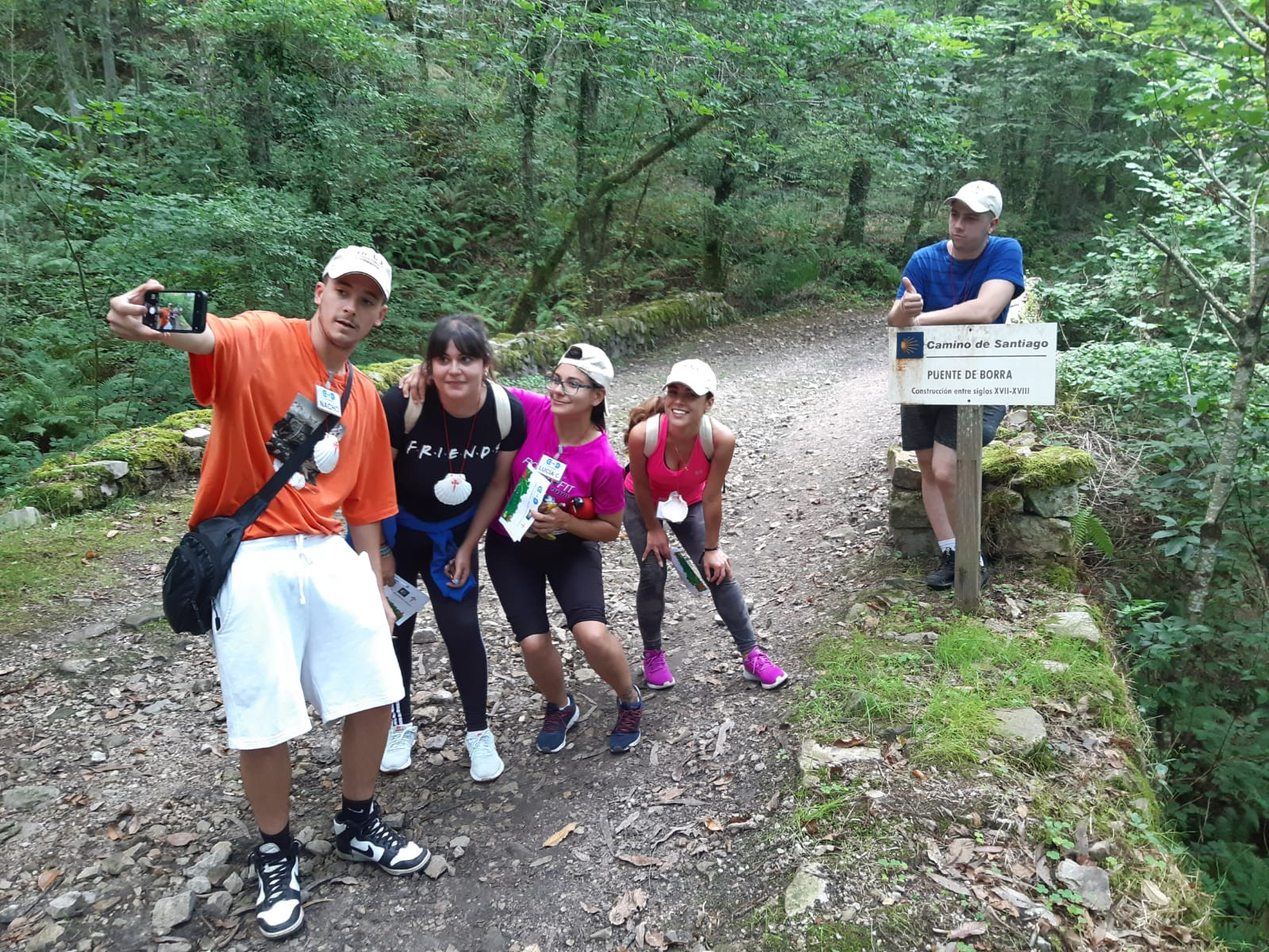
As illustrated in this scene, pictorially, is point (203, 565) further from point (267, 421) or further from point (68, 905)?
point (68, 905)

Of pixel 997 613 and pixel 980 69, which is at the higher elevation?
pixel 980 69

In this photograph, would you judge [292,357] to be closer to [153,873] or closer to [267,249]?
[153,873]

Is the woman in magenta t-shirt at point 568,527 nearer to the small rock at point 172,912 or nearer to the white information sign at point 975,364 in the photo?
the small rock at point 172,912

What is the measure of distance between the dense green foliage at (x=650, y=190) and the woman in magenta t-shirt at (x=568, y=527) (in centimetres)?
303

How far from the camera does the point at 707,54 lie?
33.9 ft

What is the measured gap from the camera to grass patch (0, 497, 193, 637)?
Answer: 4.70 meters

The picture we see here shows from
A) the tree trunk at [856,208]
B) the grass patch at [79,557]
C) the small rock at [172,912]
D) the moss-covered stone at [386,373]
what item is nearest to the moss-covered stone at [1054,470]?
the small rock at [172,912]

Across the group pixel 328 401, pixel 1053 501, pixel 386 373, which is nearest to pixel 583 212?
pixel 386 373

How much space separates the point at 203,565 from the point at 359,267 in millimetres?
1038

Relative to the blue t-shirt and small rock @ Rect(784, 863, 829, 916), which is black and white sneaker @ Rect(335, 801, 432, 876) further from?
the blue t-shirt

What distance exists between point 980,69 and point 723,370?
13.2 m

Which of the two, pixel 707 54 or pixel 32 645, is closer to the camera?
pixel 32 645

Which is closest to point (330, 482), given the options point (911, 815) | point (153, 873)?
point (153, 873)

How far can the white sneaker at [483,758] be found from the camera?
3.48 m
